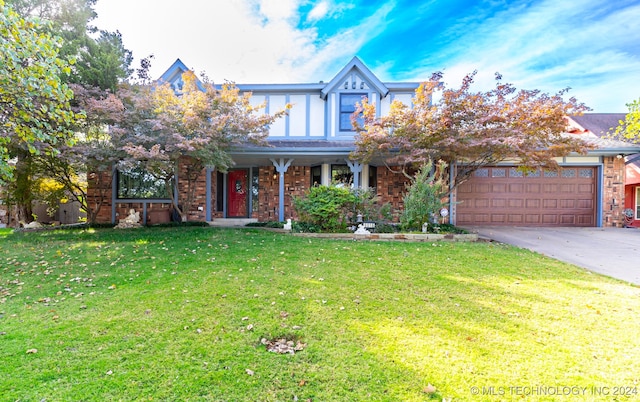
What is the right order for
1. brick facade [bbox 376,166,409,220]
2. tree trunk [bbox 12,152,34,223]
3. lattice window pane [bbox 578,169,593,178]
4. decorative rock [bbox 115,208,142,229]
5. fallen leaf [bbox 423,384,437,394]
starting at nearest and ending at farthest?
fallen leaf [bbox 423,384,437,394] → tree trunk [bbox 12,152,34,223] → decorative rock [bbox 115,208,142,229] → lattice window pane [bbox 578,169,593,178] → brick facade [bbox 376,166,409,220]

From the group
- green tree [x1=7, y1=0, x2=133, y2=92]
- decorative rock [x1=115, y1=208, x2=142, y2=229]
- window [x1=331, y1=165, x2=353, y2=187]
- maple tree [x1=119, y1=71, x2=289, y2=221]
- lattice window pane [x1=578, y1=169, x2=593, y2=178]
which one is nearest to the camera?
maple tree [x1=119, y1=71, x2=289, y2=221]

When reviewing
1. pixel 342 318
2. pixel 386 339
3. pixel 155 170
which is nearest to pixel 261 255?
pixel 342 318

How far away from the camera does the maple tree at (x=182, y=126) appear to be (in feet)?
25.2

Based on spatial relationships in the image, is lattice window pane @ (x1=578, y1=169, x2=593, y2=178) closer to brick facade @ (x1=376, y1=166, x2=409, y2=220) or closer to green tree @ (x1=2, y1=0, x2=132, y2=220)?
brick facade @ (x1=376, y1=166, x2=409, y2=220)

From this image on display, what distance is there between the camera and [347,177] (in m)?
11.6

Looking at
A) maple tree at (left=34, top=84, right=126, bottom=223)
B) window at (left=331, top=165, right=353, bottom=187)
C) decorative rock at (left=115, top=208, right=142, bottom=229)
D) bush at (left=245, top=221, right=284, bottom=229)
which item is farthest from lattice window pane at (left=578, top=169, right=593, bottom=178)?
decorative rock at (left=115, top=208, right=142, bottom=229)

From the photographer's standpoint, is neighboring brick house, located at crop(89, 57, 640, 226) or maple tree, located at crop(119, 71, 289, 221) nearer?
maple tree, located at crop(119, 71, 289, 221)

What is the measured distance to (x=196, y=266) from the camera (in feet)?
17.2

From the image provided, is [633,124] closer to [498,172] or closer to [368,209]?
[498,172]

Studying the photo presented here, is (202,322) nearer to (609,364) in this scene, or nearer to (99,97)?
(609,364)

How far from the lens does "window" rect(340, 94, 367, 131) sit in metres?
11.4

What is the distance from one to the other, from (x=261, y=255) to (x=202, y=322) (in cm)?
287

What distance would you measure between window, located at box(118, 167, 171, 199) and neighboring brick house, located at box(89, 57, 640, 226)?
4cm

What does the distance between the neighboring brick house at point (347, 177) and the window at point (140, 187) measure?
0.13 feet
